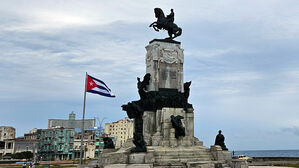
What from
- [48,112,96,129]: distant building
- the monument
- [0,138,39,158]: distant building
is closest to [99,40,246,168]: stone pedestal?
the monument

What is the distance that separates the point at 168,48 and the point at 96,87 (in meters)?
6.59

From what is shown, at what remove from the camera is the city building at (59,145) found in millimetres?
87812

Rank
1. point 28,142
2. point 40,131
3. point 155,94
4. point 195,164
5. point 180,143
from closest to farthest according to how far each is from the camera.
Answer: point 195,164 → point 180,143 → point 155,94 → point 28,142 → point 40,131

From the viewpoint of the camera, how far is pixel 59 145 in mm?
88125

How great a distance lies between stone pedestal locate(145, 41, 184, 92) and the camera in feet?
82.5

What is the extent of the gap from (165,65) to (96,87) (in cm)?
572

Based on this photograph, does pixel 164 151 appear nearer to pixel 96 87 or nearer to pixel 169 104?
pixel 169 104

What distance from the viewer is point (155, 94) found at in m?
24.5

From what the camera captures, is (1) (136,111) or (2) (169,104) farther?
(2) (169,104)

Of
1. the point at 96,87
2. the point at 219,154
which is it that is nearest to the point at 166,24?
the point at 96,87

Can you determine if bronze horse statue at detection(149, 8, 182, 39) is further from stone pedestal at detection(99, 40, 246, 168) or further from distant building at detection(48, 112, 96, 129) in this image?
distant building at detection(48, 112, 96, 129)

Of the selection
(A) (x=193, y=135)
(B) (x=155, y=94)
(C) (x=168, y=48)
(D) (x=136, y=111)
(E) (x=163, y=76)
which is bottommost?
(A) (x=193, y=135)

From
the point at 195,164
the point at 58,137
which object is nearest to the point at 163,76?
the point at 195,164

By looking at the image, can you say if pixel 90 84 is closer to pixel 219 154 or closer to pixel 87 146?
pixel 219 154
